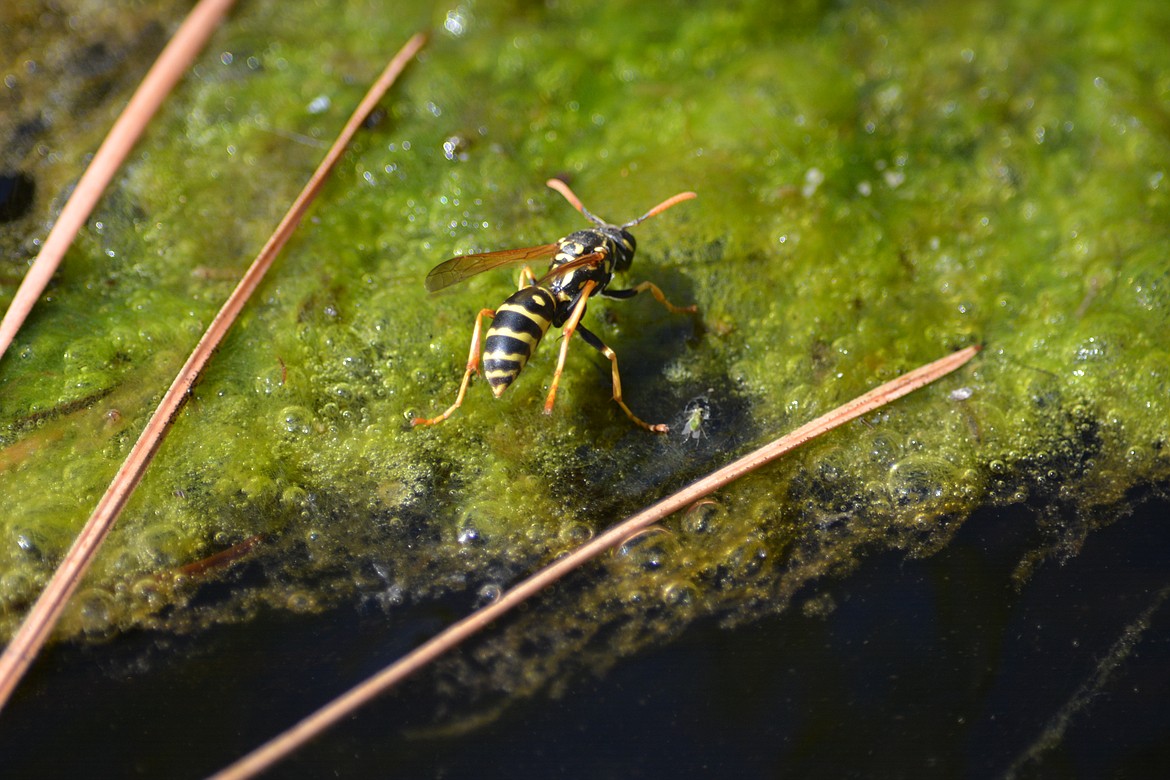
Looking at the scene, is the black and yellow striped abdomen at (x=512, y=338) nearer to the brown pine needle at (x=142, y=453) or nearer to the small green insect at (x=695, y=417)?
the small green insect at (x=695, y=417)

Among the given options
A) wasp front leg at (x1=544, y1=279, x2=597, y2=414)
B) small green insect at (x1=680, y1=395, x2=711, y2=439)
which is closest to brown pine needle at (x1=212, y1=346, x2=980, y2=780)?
small green insect at (x1=680, y1=395, x2=711, y2=439)

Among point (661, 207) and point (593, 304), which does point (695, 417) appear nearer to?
point (593, 304)

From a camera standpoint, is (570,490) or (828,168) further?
(828,168)

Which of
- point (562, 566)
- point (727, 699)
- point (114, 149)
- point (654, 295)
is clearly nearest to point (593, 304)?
point (654, 295)

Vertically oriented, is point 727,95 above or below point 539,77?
below

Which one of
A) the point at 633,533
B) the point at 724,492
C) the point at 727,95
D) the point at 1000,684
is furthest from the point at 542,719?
the point at 727,95

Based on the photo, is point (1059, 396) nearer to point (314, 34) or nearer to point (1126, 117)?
point (1126, 117)
